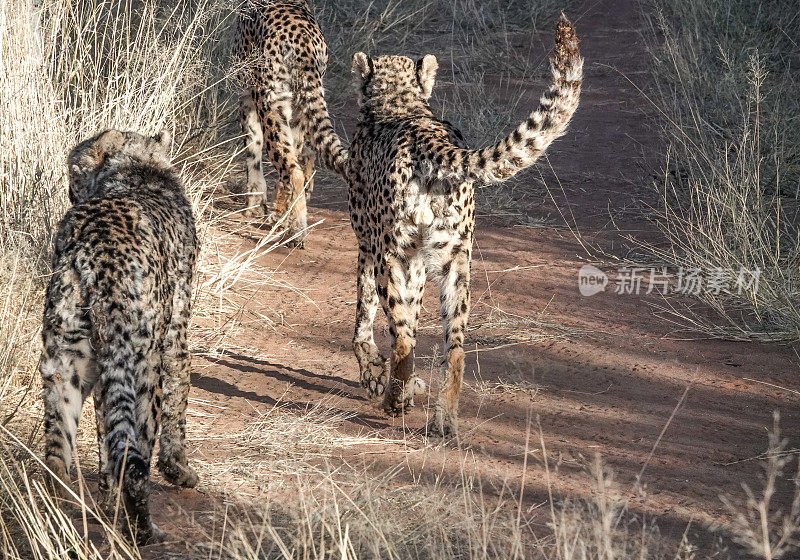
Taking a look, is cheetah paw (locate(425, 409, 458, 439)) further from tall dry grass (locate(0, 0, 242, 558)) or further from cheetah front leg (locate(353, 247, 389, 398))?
tall dry grass (locate(0, 0, 242, 558))

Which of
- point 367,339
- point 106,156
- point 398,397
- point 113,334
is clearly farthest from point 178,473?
point 367,339

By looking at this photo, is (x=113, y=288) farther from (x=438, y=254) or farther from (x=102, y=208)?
(x=438, y=254)

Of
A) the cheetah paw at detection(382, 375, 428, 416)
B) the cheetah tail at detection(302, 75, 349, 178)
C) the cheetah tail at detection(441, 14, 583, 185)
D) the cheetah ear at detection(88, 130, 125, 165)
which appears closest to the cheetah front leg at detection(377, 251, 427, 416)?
the cheetah paw at detection(382, 375, 428, 416)

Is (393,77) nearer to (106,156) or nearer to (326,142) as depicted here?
(326,142)

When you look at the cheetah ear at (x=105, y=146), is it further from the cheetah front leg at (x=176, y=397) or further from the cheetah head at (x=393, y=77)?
the cheetah head at (x=393, y=77)

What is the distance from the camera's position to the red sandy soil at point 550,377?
4125 millimetres

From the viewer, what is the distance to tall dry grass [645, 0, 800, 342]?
562 cm

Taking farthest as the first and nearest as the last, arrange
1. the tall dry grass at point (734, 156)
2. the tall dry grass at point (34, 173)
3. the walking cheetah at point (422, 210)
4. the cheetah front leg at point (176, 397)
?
the tall dry grass at point (734, 156), the walking cheetah at point (422, 210), the cheetah front leg at point (176, 397), the tall dry grass at point (34, 173)

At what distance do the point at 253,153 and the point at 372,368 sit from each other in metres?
2.93

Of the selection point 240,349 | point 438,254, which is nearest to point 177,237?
point 438,254

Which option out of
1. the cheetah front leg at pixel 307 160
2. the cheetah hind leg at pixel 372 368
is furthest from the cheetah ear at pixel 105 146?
the cheetah front leg at pixel 307 160

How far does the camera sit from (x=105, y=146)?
4012 millimetres

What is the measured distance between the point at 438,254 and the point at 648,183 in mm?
3909

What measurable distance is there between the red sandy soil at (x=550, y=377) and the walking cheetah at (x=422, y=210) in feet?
0.81
